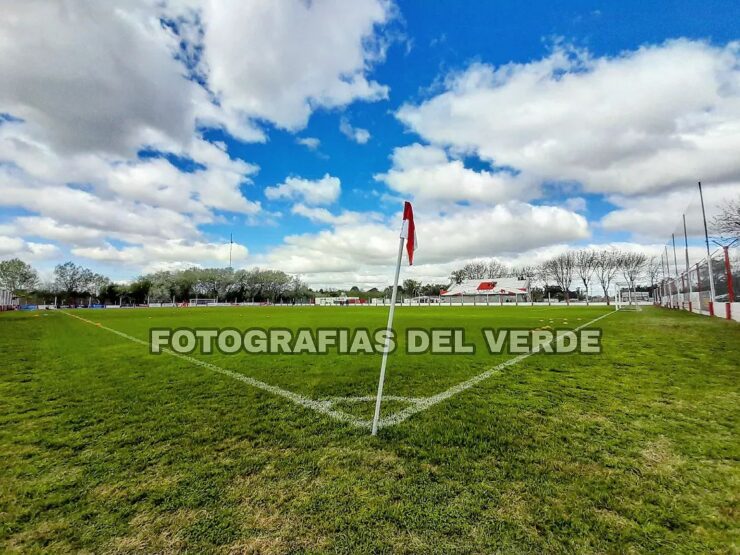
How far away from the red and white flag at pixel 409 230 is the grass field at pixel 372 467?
5.95ft

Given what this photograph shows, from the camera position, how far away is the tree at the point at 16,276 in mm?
74375

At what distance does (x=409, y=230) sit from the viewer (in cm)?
387

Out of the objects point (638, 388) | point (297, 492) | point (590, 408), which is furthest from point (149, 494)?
point (638, 388)

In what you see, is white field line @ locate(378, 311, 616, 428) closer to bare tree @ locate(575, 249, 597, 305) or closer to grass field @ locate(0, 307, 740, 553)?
grass field @ locate(0, 307, 740, 553)

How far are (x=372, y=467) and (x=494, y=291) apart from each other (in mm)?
82580

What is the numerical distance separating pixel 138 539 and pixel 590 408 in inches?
175

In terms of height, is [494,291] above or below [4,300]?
above

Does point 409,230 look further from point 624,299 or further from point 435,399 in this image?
point 624,299

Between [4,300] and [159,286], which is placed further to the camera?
[159,286]

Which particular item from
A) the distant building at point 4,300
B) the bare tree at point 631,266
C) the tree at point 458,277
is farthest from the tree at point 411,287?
the distant building at point 4,300

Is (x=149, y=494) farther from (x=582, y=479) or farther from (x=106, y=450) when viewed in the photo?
(x=582, y=479)

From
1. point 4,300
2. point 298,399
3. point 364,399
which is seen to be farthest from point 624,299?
point 4,300

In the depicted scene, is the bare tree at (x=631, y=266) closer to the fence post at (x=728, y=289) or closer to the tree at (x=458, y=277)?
the tree at (x=458, y=277)

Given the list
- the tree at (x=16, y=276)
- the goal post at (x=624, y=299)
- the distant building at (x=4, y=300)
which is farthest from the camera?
the tree at (x=16, y=276)
